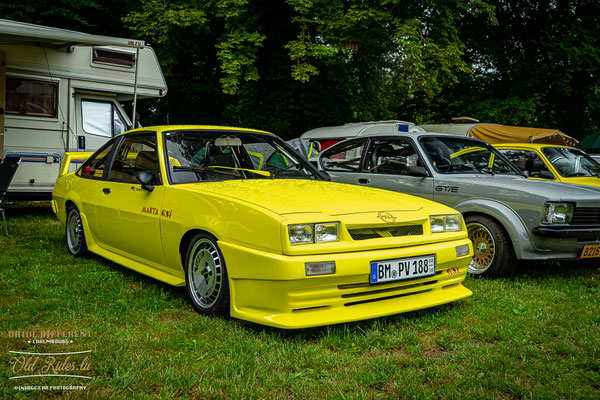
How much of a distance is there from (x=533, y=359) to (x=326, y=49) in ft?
40.6

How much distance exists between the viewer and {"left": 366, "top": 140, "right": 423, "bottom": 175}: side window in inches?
238

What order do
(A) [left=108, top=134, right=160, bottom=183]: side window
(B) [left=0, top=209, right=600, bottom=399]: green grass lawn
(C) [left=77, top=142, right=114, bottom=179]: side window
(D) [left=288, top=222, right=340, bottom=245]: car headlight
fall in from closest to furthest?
1. (B) [left=0, top=209, right=600, bottom=399]: green grass lawn
2. (D) [left=288, top=222, right=340, bottom=245]: car headlight
3. (A) [left=108, top=134, right=160, bottom=183]: side window
4. (C) [left=77, top=142, right=114, bottom=179]: side window

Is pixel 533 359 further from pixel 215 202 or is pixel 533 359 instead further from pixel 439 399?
pixel 215 202

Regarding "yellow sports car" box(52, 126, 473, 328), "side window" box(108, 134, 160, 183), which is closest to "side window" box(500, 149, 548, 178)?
"yellow sports car" box(52, 126, 473, 328)

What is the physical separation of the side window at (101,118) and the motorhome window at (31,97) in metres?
0.59

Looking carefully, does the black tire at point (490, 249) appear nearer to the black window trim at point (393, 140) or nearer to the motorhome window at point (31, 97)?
the black window trim at point (393, 140)

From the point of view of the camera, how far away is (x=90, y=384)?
2578 millimetres

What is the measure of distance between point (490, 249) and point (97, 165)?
13.7 ft

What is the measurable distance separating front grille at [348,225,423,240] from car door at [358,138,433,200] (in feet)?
7.10

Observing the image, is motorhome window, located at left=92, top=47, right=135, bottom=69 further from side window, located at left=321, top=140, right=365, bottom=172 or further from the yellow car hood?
the yellow car hood

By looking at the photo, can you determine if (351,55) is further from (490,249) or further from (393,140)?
(490,249)

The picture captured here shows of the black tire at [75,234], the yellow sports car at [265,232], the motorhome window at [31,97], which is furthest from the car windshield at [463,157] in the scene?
the motorhome window at [31,97]

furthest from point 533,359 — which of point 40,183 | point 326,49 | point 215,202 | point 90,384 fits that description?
point 326,49

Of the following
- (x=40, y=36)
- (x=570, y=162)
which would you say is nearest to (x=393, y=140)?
(x=570, y=162)
